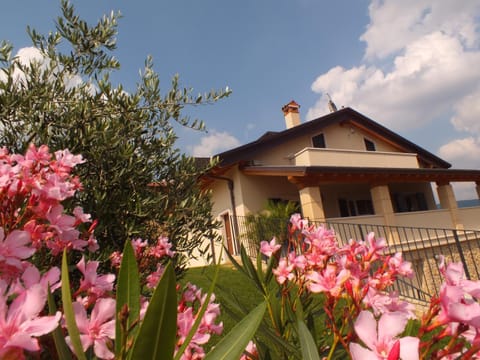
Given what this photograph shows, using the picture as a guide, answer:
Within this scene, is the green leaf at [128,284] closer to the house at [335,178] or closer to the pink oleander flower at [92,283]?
the pink oleander flower at [92,283]

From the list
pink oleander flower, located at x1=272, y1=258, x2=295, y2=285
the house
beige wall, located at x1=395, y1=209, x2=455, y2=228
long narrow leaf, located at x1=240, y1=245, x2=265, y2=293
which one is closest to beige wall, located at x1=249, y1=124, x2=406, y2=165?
the house

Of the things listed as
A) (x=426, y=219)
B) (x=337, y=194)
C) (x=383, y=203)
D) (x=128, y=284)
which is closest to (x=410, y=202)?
(x=426, y=219)

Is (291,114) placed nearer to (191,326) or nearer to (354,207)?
(354,207)

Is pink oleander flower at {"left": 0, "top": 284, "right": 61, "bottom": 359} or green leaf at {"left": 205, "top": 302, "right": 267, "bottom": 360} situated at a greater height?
pink oleander flower at {"left": 0, "top": 284, "right": 61, "bottom": 359}

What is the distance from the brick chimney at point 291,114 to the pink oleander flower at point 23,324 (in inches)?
627

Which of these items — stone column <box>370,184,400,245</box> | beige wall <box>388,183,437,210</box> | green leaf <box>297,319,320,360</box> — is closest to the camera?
green leaf <box>297,319,320,360</box>

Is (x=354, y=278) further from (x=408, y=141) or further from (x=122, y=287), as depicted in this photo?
(x=408, y=141)

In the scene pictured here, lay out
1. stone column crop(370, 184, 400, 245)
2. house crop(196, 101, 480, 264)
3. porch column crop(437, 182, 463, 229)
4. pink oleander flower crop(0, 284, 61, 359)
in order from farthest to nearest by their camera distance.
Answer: porch column crop(437, 182, 463, 229), stone column crop(370, 184, 400, 245), house crop(196, 101, 480, 264), pink oleander flower crop(0, 284, 61, 359)

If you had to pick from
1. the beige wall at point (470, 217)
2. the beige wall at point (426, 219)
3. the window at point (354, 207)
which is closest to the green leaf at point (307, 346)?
the beige wall at point (426, 219)

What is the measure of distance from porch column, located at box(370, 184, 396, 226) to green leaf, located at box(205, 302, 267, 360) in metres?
11.6

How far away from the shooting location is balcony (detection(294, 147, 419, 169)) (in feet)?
38.1

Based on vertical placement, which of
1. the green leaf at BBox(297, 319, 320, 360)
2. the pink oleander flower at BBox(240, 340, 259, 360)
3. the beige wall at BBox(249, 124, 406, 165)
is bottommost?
the pink oleander flower at BBox(240, 340, 259, 360)

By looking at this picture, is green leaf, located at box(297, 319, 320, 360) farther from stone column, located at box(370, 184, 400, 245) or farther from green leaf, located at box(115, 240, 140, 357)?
stone column, located at box(370, 184, 400, 245)

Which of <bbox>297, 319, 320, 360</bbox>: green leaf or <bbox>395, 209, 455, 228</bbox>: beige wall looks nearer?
<bbox>297, 319, 320, 360</bbox>: green leaf
